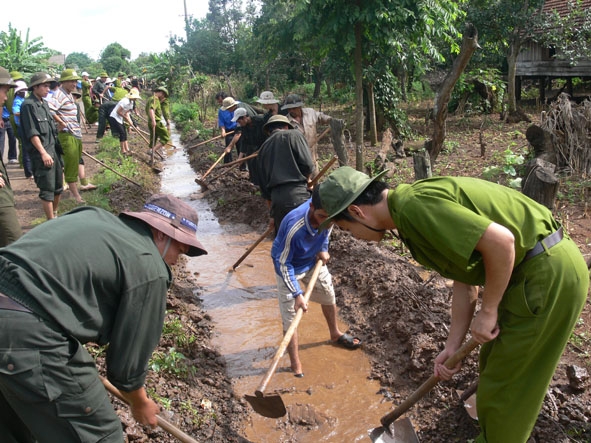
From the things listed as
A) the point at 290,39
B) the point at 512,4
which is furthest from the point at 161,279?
the point at 512,4

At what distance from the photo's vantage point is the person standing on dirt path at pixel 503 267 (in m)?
2.06

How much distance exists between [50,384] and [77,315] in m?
0.27

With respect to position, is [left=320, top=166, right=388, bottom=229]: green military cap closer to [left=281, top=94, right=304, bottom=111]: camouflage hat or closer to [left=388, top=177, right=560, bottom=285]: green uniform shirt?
[left=388, top=177, right=560, bottom=285]: green uniform shirt

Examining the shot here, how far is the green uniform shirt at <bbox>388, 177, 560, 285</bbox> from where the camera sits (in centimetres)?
204

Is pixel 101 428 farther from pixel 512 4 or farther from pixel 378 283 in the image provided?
pixel 512 4

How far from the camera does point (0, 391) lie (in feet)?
6.85

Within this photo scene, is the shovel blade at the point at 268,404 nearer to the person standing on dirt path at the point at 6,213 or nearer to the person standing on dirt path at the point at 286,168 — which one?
the person standing on dirt path at the point at 286,168

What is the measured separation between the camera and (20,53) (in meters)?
19.6

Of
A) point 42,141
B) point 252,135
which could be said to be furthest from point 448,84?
point 42,141

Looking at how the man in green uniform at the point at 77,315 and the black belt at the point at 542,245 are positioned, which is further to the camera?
the black belt at the point at 542,245

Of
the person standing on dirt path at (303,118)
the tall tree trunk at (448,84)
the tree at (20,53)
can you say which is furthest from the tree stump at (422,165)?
the tree at (20,53)

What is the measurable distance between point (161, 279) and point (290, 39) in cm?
785

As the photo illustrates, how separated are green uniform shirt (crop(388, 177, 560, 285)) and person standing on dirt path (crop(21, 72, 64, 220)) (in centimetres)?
553

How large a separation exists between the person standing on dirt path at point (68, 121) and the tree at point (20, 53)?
43.6ft
